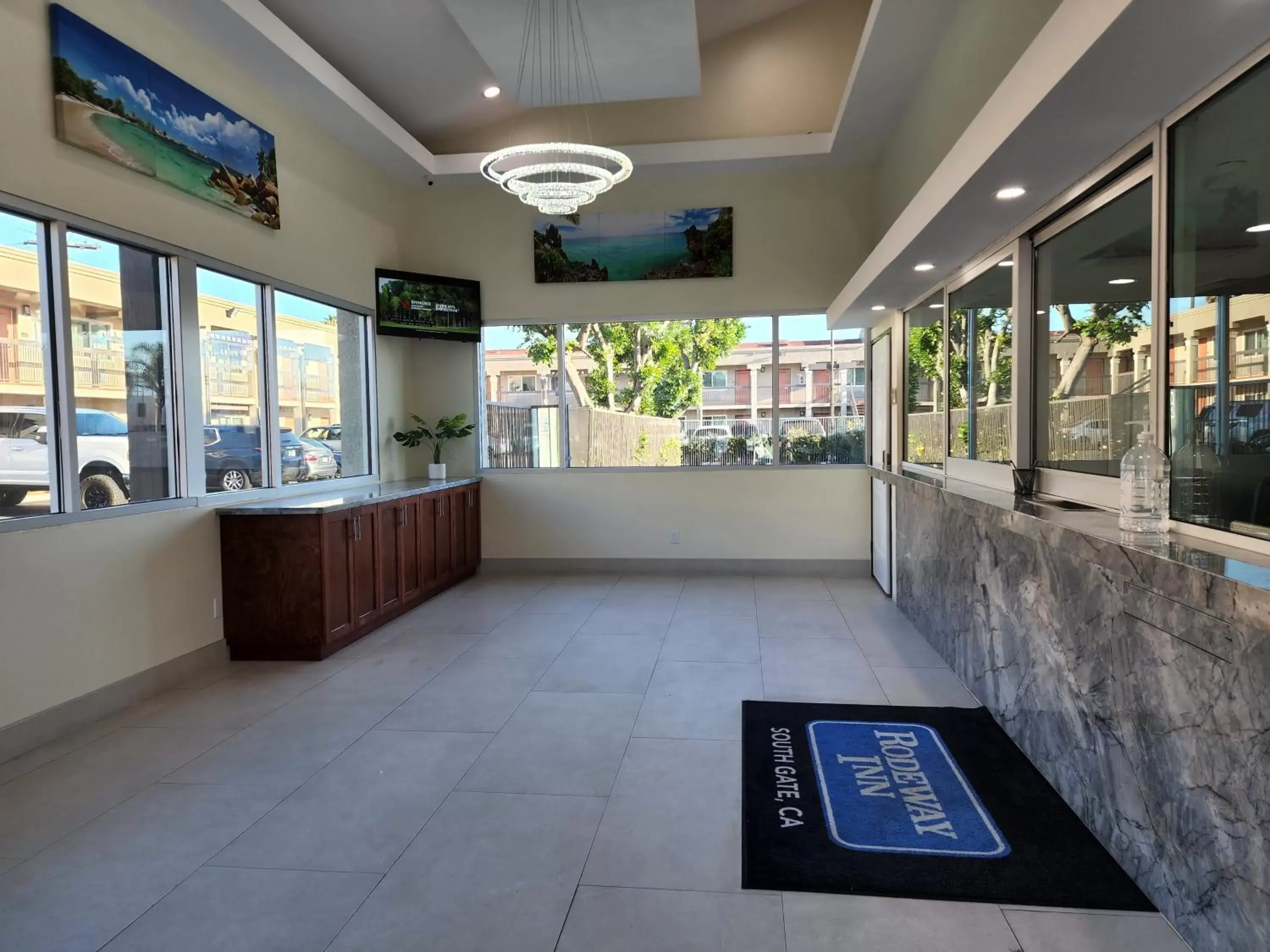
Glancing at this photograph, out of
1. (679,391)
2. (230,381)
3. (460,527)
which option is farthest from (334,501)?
(679,391)

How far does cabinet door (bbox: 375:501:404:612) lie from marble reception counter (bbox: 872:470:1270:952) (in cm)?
431

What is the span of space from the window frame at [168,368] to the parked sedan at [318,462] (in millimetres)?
89

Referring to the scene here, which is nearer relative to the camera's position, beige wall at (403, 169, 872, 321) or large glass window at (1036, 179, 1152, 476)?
large glass window at (1036, 179, 1152, 476)

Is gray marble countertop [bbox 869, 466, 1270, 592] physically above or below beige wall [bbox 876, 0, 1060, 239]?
below

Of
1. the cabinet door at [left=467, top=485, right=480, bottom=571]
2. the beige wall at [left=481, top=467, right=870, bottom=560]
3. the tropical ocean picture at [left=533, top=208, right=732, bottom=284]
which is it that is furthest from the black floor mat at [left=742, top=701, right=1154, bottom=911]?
the tropical ocean picture at [left=533, top=208, right=732, bottom=284]

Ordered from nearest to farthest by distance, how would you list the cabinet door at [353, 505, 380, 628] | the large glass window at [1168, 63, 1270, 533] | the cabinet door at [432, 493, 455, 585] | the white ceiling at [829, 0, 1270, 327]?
1. the white ceiling at [829, 0, 1270, 327]
2. the large glass window at [1168, 63, 1270, 533]
3. the cabinet door at [353, 505, 380, 628]
4. the cabinet door at [432, 493, 455, 585]

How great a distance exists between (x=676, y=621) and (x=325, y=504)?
2776 millimetres

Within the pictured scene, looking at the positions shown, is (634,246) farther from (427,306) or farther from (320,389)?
(320,389)

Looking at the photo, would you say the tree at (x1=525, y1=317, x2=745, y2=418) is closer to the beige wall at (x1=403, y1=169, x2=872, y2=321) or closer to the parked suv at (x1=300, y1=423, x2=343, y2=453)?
the beige wall at (x1=403, y1=169, x2=872, y2=321)

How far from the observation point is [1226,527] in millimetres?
2293

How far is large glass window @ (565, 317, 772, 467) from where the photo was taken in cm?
790

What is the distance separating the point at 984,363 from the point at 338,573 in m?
4.51

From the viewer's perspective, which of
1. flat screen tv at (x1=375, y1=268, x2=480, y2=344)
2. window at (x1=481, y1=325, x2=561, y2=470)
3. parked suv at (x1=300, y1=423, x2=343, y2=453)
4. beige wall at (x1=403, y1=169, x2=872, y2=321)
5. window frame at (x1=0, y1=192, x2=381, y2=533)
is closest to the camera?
window frame at (x1=0, y1=192, x2=381, y2=533)

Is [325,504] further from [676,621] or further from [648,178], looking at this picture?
[648,178]
